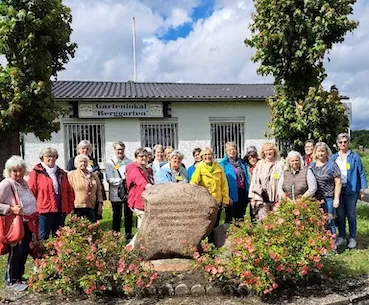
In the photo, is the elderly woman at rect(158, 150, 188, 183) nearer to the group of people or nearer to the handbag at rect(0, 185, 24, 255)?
the group of people

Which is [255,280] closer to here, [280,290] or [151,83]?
[280,290]

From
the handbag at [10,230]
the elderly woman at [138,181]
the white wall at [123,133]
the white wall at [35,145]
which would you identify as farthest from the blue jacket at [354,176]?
the white wall at [35,145]

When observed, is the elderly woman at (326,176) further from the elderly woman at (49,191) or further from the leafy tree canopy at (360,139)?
the leafy tree canopy at (360,139)

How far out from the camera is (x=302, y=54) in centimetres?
852

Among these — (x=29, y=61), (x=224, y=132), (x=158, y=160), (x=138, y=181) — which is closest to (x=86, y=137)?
(x=224, y=132)

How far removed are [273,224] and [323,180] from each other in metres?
1.92

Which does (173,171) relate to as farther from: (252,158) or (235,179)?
(252,158)

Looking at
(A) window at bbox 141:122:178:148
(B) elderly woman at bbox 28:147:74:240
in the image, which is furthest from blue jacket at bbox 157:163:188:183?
(A) window at bbox 141:122:178:148

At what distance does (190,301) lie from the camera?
4.37m

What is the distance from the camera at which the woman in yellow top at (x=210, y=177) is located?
6312 millimetres

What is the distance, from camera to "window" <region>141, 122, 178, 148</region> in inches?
529

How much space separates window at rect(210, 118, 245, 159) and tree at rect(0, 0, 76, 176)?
21.5ft

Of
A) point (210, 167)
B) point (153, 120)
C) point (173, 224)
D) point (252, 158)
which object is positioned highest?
point (153, 120)

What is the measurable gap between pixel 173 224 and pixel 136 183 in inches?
42.7
